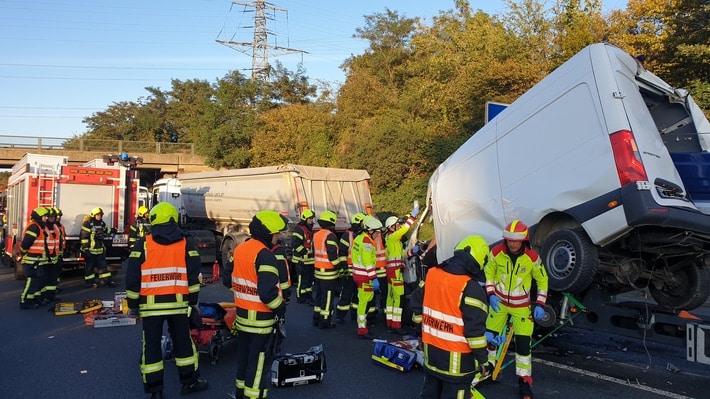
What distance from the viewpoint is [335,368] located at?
20.3 feet

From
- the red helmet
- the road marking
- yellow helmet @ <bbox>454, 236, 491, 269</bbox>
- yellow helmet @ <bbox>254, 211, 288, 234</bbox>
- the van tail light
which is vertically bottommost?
the road marking

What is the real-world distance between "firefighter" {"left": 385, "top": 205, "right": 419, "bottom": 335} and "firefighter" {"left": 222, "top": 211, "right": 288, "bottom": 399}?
11.1 feet

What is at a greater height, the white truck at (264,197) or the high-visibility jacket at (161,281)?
the white truck at (264,197)

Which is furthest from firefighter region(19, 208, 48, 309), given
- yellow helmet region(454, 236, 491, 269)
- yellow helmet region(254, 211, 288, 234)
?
yellow helmet region(454, 236, 491, 269)

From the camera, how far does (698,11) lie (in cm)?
1386

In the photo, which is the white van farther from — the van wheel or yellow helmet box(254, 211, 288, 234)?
yellow helmet box(254, 211, 288, 234)

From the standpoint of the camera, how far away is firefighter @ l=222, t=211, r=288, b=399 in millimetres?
4551

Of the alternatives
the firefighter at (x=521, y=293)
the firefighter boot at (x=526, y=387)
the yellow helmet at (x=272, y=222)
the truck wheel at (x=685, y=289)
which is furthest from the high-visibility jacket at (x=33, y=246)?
the truck wheel at (x=685, y=289)

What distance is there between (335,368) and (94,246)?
7.52 meters

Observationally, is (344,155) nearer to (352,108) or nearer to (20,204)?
(352,108)

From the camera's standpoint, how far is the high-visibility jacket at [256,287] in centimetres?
453

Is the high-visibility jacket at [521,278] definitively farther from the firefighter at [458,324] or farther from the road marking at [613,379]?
the road marking at [613,379]

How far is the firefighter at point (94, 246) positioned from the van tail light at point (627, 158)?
10.3 m

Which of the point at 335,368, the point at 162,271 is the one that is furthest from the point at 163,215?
the point at 335,368
